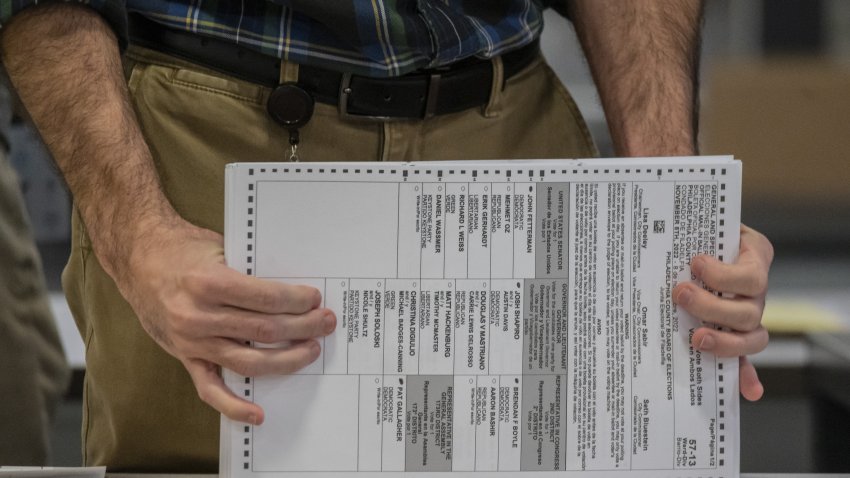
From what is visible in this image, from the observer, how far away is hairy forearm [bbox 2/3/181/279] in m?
0.87

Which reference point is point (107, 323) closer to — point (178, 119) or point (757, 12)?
point (178, 119)

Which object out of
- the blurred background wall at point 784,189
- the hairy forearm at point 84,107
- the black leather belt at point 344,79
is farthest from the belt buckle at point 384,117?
the blurred background wall at point 784,189

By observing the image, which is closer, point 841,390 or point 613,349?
point 613,349

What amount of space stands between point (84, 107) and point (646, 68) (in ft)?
2.02

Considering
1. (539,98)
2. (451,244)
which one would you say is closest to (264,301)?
(451,244)

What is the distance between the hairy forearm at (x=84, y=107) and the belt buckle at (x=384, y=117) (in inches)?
8.0

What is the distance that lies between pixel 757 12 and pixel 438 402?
9.98 ft

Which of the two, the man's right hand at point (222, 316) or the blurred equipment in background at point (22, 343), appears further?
the blurred equipment in background at point (22, 343)

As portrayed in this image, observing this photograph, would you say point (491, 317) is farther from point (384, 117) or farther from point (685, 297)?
point (384, 117)

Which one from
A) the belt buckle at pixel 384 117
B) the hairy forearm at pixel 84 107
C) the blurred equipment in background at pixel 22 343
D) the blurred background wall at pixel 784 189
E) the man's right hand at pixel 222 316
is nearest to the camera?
the man's right hand at pixel 222 316

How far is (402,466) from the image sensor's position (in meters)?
0.81

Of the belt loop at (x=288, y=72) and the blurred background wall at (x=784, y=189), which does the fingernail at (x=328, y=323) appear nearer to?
the belt loop at (x=288, y=72)

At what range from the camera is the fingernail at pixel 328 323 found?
30.7 inches

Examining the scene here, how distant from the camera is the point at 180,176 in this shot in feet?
3.30
